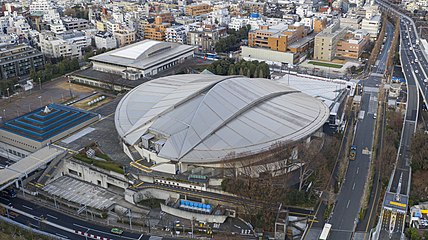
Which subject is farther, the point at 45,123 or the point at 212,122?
the point at 45,123

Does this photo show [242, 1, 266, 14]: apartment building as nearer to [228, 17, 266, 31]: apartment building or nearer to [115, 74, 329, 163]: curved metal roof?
[228, 17, 266, 31]: apartment building

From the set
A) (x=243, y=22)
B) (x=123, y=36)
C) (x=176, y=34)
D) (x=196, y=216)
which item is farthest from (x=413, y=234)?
(x=243, y=22)

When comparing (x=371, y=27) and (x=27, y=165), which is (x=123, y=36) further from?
(x=371, y=27)

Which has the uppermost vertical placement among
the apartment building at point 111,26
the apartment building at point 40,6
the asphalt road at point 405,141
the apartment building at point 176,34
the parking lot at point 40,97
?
the apartment building at point 40,6

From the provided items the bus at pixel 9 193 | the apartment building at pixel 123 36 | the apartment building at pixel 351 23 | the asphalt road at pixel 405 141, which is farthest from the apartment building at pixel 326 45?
the bus at pixel 9 193

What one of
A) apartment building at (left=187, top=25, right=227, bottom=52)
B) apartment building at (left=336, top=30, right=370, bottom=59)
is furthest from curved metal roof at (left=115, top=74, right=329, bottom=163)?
apartment building at (left=187, top=25, right=227, bottom=52)

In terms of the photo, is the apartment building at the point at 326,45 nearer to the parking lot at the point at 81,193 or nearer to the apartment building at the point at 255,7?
the apartment building at the point at 255,7
